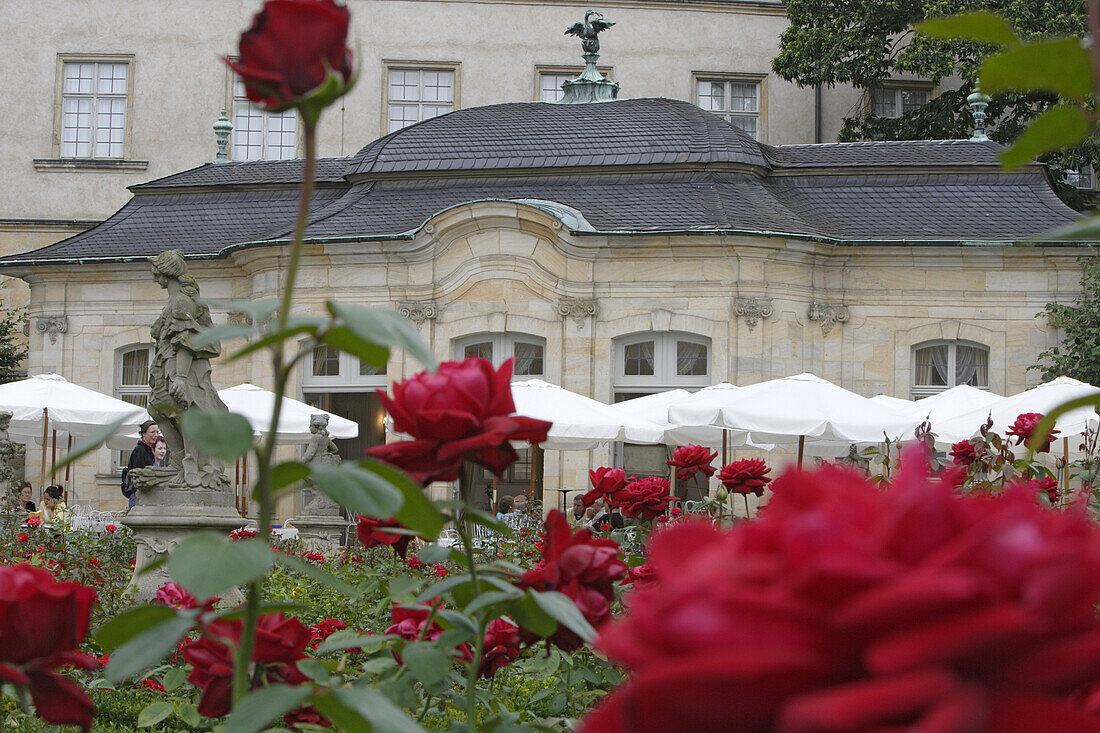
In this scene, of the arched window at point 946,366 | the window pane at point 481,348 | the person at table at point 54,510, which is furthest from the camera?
the window pane at point 481,348

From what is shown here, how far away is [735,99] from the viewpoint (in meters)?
29.5

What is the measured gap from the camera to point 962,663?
66 cm

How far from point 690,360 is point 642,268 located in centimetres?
146

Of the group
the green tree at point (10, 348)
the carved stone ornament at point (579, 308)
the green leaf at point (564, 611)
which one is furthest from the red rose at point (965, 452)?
the green tree at point (10, 348)

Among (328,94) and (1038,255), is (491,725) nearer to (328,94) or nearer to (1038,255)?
(328,94)

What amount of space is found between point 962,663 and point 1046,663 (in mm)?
46

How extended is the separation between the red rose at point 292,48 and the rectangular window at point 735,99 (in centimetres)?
2897

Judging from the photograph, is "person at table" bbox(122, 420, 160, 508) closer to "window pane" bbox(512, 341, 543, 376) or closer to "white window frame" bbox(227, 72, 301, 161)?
"window pane" bbox(512, 341, 543, 376)

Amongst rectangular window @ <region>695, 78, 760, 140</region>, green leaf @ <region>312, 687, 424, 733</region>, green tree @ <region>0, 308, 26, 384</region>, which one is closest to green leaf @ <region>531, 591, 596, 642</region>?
green leaf @ <region>312, 687, 424, 733</region>

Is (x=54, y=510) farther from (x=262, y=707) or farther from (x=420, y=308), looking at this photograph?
(x=262, y=707)

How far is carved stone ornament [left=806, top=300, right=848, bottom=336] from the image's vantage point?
1816 cm

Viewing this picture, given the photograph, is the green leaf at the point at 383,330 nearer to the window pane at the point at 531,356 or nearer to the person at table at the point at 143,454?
the person at table at the point at 143,454

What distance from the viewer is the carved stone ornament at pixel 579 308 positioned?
1812cm

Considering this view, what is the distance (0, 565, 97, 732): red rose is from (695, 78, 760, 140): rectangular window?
1144 inches
